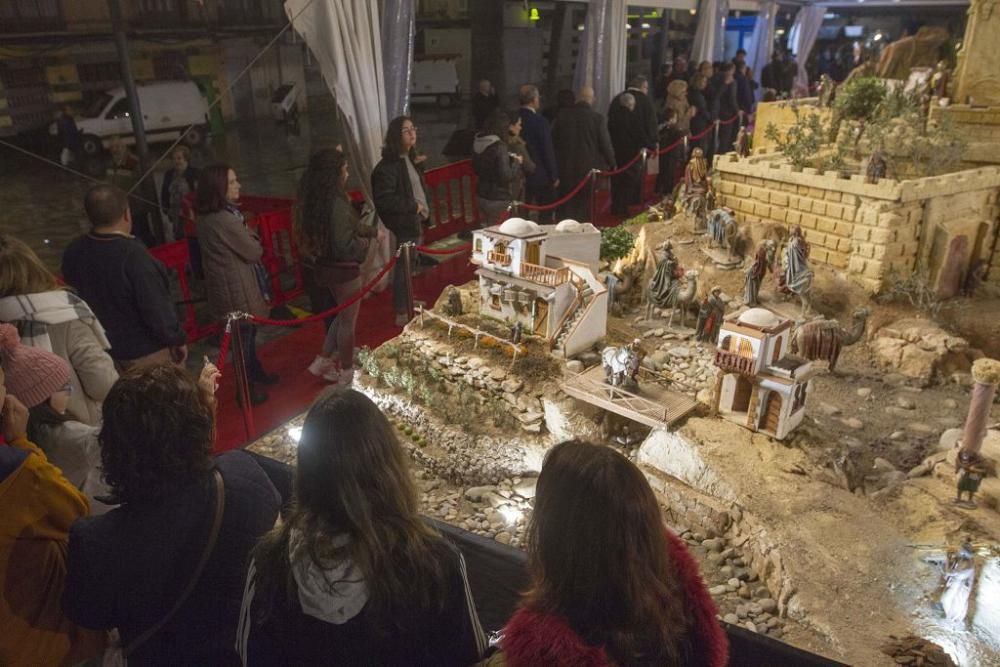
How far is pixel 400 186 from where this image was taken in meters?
6.90

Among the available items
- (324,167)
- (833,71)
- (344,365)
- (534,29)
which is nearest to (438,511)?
(344,365)

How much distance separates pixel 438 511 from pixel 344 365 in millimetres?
1656

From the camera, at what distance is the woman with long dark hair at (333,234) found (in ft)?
18.6

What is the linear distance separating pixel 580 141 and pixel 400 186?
378 cm

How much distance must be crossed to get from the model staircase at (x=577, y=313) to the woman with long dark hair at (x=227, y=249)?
2.53 m

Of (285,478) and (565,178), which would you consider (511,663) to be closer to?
(285,478)

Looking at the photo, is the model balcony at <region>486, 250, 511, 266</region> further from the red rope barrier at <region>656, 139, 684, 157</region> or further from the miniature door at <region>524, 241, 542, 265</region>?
the red rope barrier at <region>656, 139, 684, 157</region>

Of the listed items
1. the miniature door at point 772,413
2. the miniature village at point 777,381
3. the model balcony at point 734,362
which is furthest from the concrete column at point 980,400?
the model balcony at point 734,362

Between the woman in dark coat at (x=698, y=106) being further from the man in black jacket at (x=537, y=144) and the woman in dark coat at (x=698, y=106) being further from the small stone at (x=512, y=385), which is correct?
the small stone at (x=512, y=385)

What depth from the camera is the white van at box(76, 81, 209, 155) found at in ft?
31.6

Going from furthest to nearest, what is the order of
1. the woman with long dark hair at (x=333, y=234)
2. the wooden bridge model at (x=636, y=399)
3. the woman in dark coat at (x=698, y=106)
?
the woman in dark coat at (x=698, y=106)
the woman with long dark hair at (x=333, y=234)
the wooden bridge model at (x=636, y=399)

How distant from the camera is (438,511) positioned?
569 centimetres

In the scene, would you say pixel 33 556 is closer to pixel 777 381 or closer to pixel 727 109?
pixel 777 381

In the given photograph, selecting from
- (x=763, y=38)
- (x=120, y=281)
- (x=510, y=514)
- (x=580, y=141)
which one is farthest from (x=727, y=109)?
(x=120, y=281)
